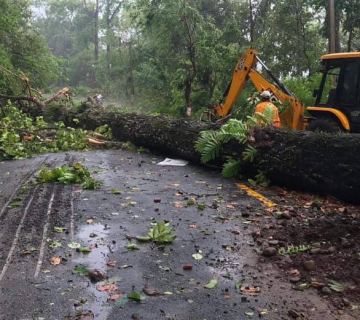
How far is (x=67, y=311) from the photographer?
3092mm

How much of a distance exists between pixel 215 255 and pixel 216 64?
15386 millimetres

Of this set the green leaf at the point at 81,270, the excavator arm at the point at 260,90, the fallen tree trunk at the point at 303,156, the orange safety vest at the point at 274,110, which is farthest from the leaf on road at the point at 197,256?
the excavator arm at the point at 260,90

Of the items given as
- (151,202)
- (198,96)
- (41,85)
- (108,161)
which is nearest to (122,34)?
(41,85)

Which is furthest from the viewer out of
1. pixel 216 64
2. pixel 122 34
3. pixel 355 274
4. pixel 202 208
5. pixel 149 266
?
pixel 122 34

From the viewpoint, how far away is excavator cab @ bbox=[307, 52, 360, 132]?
9.05 meters

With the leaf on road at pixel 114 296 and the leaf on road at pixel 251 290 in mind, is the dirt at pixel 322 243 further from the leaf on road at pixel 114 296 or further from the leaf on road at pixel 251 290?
the leaf on road at pixel 114 296

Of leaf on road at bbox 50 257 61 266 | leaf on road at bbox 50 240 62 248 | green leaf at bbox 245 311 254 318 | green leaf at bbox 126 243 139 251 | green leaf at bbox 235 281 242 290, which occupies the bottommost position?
leaf on road at bbox 50 240 62 248

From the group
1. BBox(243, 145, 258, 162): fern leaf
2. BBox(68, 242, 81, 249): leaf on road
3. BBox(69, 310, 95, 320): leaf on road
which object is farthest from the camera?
BBox(243, 145, 258, 162): fern leaf

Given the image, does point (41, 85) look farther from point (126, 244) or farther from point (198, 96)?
point (126, 244)

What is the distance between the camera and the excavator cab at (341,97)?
29.7 feet

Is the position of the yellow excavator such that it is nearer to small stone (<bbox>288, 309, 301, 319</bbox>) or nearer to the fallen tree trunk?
the fallen tree trunk

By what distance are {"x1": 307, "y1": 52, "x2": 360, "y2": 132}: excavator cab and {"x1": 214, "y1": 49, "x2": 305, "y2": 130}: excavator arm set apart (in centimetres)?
72

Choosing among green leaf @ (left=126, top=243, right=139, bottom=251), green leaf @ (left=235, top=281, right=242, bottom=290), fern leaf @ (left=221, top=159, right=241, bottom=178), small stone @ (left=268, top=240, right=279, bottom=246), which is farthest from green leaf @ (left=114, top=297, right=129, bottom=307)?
fern leaf @ (left=221, top=159, right=241, bottom=178)

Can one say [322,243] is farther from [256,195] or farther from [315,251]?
[256,195]
